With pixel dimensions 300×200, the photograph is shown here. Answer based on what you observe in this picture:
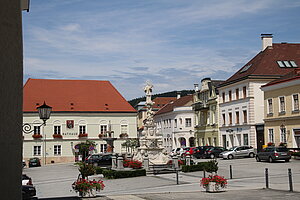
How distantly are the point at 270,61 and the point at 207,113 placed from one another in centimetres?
1590

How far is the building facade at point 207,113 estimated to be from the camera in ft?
197

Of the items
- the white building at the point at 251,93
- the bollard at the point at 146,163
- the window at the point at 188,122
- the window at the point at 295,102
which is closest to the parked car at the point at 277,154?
the window at the point at 295,102

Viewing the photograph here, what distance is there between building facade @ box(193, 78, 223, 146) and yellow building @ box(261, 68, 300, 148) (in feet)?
48.1

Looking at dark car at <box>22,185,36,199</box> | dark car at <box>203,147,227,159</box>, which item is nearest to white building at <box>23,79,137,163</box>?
dark car at <box>203,147,227,159</box>

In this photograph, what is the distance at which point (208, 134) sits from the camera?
62.7 m

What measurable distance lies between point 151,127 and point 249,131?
19.7 meters

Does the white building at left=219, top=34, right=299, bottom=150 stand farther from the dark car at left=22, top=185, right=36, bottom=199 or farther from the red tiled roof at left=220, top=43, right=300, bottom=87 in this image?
the dark car at left=22, top=185, right=36, bottom=199

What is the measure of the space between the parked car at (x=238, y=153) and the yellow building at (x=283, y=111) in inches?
109

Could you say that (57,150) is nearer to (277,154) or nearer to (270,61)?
(270,61)

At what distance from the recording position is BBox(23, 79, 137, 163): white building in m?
61.6

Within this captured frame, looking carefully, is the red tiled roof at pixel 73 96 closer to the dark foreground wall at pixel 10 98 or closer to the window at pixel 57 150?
the window at pixel 57 150

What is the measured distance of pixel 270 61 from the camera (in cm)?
5081

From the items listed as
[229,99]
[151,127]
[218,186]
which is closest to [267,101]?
[229,99]

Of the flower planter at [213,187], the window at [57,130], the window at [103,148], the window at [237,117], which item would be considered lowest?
the flower planter at [213,187]
